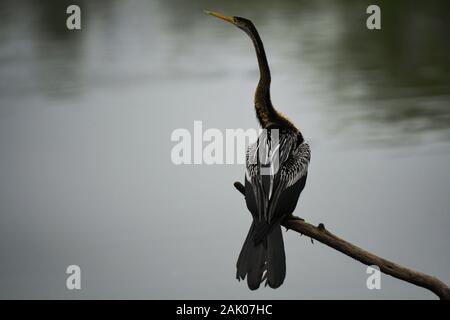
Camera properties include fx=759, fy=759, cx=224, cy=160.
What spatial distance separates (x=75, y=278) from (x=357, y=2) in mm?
2797

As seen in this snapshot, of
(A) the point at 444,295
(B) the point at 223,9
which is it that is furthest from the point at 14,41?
(A) the point at 444,295

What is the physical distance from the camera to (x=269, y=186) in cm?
280

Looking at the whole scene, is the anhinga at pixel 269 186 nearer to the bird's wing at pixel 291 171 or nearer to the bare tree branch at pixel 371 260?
the bird's wing at pixel 291 171

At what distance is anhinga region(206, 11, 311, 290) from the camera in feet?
8.86

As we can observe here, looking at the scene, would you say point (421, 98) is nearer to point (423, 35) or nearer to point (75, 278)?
point (423, 35)

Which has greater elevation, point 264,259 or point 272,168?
point 272,168

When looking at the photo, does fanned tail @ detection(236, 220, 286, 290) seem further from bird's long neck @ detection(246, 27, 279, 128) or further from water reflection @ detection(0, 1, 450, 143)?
water reflection @ detection(0, 1, 450, 143)

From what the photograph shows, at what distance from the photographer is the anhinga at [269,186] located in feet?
8.86

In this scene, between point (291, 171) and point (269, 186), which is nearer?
point (269, 186)

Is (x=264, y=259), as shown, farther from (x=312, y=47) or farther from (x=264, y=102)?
(x=312, y=47)

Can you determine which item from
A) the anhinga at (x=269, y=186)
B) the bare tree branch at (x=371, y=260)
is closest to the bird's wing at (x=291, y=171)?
the anhinga at (x=269, y=186)

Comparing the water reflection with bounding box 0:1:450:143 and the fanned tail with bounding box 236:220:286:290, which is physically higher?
the water reflection with bounding box 0:1:450:143

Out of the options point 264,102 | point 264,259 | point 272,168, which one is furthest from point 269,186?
point 264,102

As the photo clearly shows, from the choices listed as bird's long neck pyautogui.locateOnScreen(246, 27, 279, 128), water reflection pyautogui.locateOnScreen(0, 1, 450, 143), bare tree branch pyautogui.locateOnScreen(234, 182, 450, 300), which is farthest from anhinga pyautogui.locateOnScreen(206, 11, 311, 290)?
water reflection pyautogui.locateOnScreen(0, 1, 450, 143)
